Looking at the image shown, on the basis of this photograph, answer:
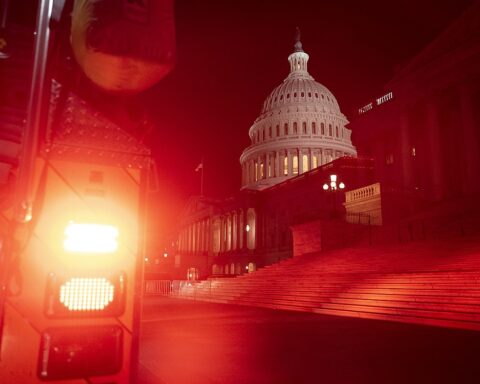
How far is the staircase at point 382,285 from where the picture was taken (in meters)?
12.0

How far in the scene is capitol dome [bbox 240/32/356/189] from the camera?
8469 centimetres

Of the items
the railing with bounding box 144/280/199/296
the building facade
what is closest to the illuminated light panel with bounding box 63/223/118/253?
the building facade

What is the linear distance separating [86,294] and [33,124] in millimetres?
881

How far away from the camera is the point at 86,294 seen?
215cm

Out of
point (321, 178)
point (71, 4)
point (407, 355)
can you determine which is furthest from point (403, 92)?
point (71, 4)

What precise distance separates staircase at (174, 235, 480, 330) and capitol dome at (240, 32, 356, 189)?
198 ft

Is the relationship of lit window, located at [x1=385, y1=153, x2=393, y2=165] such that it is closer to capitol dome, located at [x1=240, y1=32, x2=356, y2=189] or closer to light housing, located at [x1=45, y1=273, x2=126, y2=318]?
capitol dome, located at [x1=240, y1=32, x2=356, y2=189]

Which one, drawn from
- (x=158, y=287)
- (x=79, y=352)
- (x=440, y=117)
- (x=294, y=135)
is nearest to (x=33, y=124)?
(x=79, y=352)

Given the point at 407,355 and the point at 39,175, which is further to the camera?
the point at 407,355

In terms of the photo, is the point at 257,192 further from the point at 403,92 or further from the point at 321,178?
the point at 403,92

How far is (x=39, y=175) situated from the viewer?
7.05 feet

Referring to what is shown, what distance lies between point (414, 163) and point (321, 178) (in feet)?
50.0

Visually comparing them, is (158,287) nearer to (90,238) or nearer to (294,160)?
(90,238)

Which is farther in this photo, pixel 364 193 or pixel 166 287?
pixel 166 287
